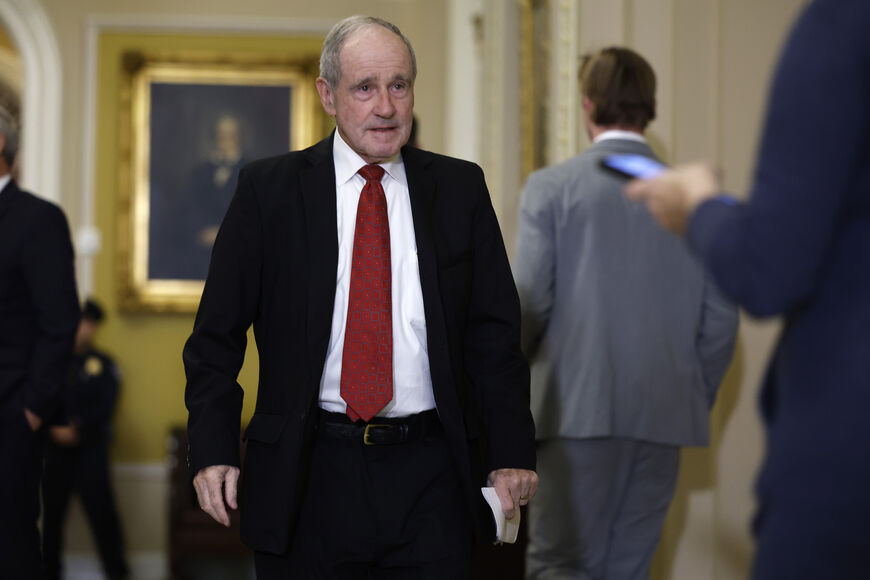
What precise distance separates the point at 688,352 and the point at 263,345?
1.51 meters

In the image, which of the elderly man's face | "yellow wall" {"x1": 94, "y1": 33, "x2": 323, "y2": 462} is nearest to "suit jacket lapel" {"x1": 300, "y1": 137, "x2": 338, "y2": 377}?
the elderly man's face

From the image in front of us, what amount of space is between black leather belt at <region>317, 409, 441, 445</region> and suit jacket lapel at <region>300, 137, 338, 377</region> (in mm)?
121

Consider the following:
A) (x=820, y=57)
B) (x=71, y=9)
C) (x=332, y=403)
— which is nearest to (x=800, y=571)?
(x=820, y=57)

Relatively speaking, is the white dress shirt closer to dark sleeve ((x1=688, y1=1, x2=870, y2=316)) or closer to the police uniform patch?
dark sleeve ((x1=688, y1=1, x2=870, y2=316))

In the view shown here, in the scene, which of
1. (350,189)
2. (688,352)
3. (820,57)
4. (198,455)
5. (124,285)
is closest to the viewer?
(820,57)

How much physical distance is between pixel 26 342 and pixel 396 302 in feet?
6.20

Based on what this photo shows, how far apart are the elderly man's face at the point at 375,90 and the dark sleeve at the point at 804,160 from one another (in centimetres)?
124

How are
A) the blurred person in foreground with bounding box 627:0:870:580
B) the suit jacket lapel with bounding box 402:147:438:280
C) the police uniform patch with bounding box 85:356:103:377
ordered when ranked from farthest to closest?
the police uniform patch with bounding box 85:356:103:377
the suit jacket lapel with bounding box 402:147:438:280
the blurred person in foreground with bounding box 627:0:870:580

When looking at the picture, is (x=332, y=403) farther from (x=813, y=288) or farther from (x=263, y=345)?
(x=813, y=288)

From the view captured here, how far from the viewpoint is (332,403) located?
7.91 feet

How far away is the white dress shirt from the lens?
241 centimetres

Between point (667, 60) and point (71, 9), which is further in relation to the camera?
point (71, 9)

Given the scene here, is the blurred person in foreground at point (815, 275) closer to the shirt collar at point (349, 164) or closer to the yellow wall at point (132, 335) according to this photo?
the shirt collar at point (349, 164)

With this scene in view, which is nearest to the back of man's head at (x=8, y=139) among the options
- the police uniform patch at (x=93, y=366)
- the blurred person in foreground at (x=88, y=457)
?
the blurred person in foreground at (x=88, y=457)
